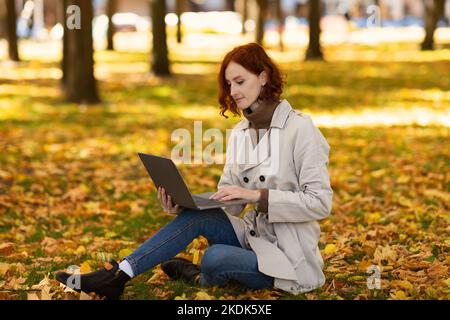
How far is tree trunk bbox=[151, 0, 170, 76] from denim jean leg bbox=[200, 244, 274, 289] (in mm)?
14616

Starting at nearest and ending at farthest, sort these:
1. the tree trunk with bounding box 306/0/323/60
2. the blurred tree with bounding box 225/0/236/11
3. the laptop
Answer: the laptop < the tree trunk with bounding box 306/0/323/60 < the blurred tree with bounding box 225/0/236/11

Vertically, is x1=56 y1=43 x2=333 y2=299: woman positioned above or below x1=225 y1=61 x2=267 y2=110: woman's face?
below

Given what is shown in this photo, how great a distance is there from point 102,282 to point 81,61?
33.9 feet

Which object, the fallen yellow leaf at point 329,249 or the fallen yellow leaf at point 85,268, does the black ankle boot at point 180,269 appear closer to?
the fallen yellow leaf at point 85,268

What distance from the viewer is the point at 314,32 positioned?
80.0ft

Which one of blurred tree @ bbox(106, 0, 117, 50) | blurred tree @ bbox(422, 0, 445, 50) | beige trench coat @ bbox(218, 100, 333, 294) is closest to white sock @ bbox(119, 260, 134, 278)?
beige trench coat @ bbox(218, 100, 333, 294)

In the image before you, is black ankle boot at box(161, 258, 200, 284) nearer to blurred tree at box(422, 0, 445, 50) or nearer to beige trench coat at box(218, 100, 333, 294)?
beige trench coat at box(218, 100, 333, 294)

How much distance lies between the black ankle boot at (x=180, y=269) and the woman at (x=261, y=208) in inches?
10.6

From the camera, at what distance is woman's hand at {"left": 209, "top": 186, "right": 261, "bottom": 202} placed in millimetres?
4387

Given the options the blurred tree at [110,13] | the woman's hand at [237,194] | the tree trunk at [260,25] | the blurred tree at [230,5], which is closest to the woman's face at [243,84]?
the woman's hand at [237,194]

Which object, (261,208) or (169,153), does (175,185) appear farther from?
(169,153)

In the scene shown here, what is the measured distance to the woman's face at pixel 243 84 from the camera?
454 cm

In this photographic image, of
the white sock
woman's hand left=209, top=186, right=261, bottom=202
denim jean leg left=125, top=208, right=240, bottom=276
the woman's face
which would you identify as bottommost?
the white sock

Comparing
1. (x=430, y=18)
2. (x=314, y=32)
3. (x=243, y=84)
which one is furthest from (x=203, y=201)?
(x=430, y=18)
